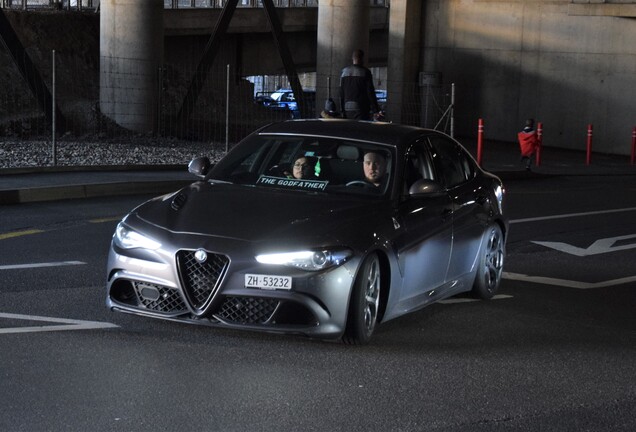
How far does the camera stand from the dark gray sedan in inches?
287

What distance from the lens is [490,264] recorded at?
961cm

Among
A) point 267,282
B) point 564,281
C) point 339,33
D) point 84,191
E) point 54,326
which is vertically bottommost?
point 84,191

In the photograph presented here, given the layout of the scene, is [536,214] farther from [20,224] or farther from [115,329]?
[115,329]

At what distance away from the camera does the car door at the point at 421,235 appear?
811cm

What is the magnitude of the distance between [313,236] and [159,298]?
104cm

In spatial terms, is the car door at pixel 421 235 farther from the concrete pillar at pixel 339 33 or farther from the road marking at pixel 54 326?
the concrete pillar at pixel 339 33

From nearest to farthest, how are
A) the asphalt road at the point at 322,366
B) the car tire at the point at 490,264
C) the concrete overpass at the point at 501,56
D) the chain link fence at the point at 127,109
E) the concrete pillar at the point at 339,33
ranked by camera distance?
1. the asphalt road at the point at 322,366
2. the car tire at the point at 490,264
3. the chain link fence at the point at 127,109
4. the concrete pillar at the point at 339,33
5. the concrete overpass at the point at 501,56

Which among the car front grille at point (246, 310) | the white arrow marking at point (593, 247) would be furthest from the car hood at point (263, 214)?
the white arrow marking at point (593, 247)

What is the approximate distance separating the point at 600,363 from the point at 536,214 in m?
8.68

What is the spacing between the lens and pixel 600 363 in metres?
7.56

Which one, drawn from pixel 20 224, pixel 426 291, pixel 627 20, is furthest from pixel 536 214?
pixel 627 20

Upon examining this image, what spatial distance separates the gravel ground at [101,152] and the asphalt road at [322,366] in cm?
924

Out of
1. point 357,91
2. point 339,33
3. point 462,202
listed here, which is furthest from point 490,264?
point 339,33

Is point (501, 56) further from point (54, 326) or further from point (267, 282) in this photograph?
point (267, 282)
